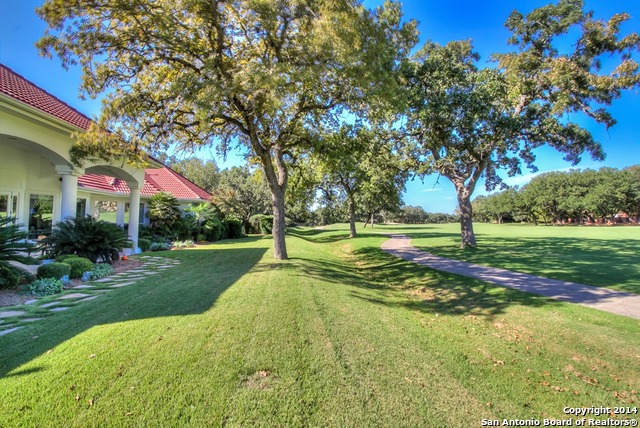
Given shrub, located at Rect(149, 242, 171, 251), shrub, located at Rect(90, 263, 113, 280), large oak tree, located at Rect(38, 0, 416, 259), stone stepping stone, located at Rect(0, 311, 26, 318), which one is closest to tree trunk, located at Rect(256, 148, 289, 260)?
large oak tree, located at Rect(38, 0, 416, 259)

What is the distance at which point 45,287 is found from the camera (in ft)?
20.5

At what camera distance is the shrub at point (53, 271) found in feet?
22.6

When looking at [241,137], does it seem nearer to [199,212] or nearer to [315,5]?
[315,5]

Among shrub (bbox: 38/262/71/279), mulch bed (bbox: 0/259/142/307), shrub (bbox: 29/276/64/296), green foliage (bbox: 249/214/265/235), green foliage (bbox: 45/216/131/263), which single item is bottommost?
mulch bed (bbox: 0/259/142/307)

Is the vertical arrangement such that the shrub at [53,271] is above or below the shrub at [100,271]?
above

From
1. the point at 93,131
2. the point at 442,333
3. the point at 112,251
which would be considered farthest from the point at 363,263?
the point at 93,131

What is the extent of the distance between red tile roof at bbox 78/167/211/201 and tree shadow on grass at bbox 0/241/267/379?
9.79m

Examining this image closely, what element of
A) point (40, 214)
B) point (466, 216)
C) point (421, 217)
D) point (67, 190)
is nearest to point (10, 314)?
point (67, 190)

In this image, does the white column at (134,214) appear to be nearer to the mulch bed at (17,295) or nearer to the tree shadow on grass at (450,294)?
the mulch bed at (17,295)

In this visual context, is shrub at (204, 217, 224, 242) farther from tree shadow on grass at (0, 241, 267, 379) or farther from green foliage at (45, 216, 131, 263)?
tree shadow on grass at (0, 241, 267, 379)

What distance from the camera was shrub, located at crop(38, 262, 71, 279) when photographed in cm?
688

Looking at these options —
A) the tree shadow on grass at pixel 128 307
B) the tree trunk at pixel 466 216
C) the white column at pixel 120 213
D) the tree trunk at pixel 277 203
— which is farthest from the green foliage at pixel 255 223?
the tree shadow on grass at pixel 128 307

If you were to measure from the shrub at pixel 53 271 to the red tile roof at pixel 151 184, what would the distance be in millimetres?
8173

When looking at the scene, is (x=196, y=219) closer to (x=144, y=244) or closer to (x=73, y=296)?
(x=144, y=244)
